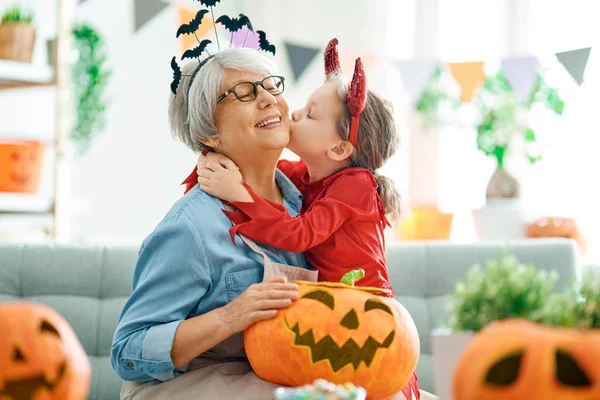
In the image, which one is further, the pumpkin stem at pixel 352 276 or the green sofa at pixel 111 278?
the green sofa at pixel 111 278

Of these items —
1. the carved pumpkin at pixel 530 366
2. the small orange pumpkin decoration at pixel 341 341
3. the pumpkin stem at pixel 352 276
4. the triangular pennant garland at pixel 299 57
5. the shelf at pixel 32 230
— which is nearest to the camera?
the carved pumpkin at pixel 530 366

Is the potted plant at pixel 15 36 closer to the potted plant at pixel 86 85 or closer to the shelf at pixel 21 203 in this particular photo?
the shelf at pixel 21 203

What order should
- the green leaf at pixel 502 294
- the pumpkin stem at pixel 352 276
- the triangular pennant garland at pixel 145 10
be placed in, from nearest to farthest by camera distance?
the green leaf at pixel 502 294 < the pumpkin stem at pixel 352 276 < the triangular pennant garland at pixel 145 10

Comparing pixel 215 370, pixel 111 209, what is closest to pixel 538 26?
pixel 111 209

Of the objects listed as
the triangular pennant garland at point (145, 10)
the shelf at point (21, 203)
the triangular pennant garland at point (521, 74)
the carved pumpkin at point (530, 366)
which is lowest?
the carved pumpkin at point (530, 366)

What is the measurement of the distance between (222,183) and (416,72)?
99.1 inches

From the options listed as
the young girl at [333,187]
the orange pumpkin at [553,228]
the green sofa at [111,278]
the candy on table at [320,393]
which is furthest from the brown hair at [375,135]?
the orange pumpkin at [553,228]

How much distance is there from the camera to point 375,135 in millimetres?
2049

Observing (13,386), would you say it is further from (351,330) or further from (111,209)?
(111,209)

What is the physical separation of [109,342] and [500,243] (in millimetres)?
1364

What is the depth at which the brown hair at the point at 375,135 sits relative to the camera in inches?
79.9

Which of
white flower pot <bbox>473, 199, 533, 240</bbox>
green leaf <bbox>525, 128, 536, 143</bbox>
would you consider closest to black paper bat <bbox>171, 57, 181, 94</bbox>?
white flower pot <bbox>473, 199, 533, 240</bbox>

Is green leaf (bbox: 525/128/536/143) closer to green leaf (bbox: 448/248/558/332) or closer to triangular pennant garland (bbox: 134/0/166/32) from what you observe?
triangular pennant garland (bbox: 134/0/166/32)

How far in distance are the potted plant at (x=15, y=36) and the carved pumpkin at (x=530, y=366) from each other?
2.88 m
